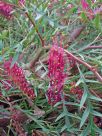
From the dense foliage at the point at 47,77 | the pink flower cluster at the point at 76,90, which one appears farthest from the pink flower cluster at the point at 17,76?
the pink flower cluster at the point at 76,90

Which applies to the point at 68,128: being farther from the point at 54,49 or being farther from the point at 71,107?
the point at 54,49

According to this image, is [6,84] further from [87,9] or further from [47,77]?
[87,9]

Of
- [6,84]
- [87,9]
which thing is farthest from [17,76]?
[87,9]

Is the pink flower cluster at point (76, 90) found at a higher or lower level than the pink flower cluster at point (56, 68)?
lower

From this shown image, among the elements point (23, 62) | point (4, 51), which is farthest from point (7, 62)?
point (23, 62)

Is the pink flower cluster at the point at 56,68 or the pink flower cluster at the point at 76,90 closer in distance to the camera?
the pink flower cluster at the point at 56,68

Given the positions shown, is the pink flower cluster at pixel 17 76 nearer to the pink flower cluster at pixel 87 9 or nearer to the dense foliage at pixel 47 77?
the dense foliage at pixel 47 77

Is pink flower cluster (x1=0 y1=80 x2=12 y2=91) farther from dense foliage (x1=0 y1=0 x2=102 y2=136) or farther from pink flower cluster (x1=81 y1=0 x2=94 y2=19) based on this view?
pink flower cluster (x1=81 y1=0 x2=94 y2=19)

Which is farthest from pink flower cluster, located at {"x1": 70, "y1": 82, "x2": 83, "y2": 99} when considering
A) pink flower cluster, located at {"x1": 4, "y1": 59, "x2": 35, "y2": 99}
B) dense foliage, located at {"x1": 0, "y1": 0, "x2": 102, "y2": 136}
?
pink flower cluster, located at {"x1": 4, "y1": 59, "x2": 35, "y2": 99}
